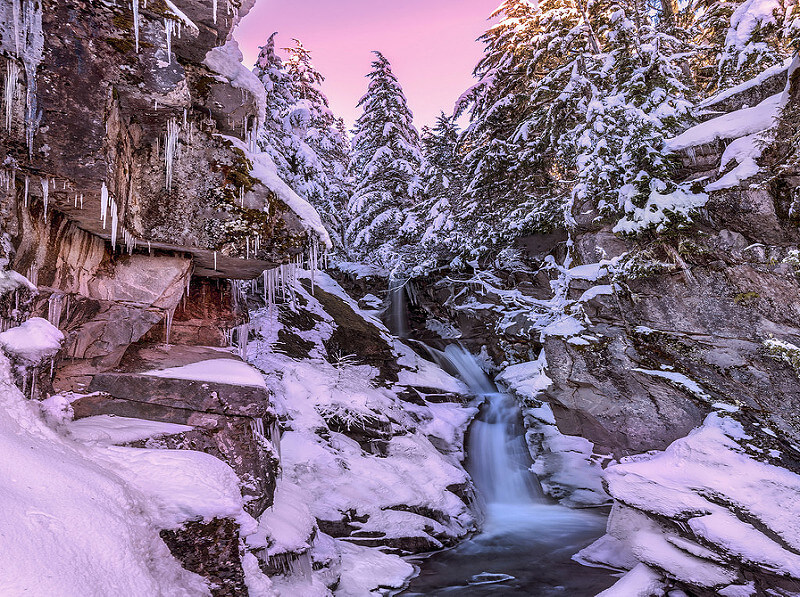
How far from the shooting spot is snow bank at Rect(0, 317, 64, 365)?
4246mm

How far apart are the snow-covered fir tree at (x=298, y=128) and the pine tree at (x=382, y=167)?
1.98 meters

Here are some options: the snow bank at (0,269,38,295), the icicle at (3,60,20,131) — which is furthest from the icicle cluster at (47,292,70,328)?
the icicle at (3,60,20,131)

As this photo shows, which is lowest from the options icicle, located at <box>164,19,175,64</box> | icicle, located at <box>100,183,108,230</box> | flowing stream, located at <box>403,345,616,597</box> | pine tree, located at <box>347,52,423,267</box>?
flowing stream, located at <box>403,345,616,597</box>

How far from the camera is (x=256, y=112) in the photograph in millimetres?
7195

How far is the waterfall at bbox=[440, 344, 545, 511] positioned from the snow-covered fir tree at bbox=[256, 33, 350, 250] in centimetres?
929

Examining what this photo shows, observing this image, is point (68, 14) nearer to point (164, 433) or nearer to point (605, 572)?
point (164, 433)

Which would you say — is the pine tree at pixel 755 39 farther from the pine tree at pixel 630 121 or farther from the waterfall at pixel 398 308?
the waterfall at pixel 398 308

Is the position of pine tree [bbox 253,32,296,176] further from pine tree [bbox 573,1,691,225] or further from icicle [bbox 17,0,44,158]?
icicle [bbox 17,0,44,158]

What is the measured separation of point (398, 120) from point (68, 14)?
19.2 meters

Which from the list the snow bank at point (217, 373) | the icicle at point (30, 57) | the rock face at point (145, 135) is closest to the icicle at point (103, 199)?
the rock face at point (145, 135)

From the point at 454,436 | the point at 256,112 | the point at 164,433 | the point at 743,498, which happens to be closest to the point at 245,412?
the point at 164,433

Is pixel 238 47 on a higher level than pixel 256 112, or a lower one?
higher

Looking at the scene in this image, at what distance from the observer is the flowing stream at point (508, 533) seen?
885cm

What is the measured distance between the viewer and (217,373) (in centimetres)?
589
